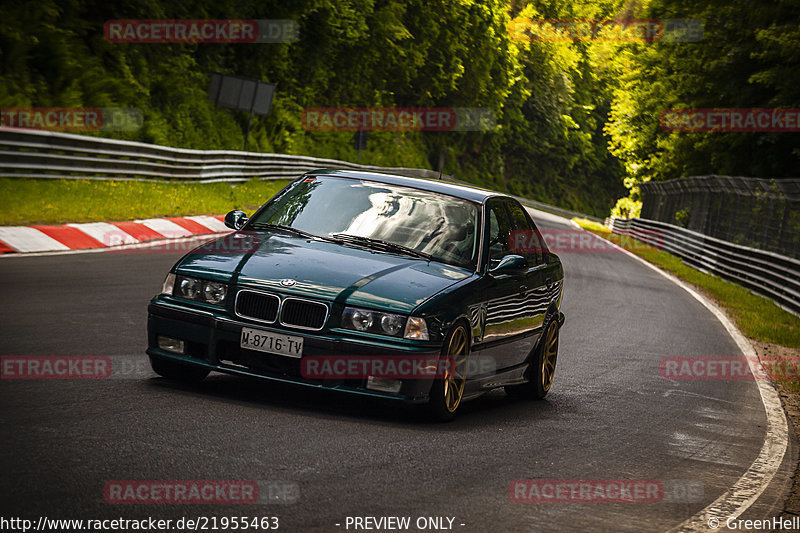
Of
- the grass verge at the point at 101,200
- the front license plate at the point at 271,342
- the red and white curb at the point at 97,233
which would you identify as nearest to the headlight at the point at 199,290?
the front license plate at the point at 271,342

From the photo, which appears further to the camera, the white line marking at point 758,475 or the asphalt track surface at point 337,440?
the white line marking at point 758,475

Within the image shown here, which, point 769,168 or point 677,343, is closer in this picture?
point 677,343

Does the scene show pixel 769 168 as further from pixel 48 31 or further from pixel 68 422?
pixel 68 422

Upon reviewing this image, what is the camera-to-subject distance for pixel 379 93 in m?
60.8

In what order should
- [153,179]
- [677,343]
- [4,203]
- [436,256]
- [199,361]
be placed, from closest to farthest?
[199,361]
[436,256]
[677,343]
[4,203]
[153,179]

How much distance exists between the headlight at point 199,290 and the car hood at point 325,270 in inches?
1.7

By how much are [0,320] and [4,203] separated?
816 centimetres

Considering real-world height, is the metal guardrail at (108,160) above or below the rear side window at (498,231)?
below

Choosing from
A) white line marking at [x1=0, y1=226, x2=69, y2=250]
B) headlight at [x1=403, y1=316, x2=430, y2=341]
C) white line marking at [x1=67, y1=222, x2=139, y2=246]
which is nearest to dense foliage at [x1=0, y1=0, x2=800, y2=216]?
white line marking at [x1=67, y1=222, x2=139, y2=246]

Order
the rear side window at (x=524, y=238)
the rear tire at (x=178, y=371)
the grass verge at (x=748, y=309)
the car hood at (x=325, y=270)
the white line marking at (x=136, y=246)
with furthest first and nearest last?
the grass verge at (x=748, y=309)
the white line marking at (x=136, y=246)
the rear side window at (x=524, y=238)
the rear tire at (x=178, y=371)
the car hood at (x=325, y=270)

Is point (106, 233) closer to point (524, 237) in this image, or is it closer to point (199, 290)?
point (524, 237)

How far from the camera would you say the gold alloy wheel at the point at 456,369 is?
267 inches

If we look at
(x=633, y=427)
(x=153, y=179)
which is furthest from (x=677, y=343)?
(x=153, y=179)

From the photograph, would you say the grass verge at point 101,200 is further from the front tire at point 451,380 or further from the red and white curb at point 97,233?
the front tire at point 451,380
